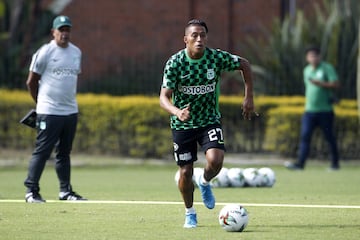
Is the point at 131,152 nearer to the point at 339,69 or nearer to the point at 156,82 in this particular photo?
the point at 156,82

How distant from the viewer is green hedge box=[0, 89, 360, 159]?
66.9ft

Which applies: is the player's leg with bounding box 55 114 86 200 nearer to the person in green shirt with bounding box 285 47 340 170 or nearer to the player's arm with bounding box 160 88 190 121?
the player's arm with bounding box 160 88 190 121

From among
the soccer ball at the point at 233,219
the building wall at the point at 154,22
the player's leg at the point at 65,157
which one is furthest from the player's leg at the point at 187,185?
the building wall at the point at 154,22

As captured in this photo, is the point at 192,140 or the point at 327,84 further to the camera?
the point at 327,84

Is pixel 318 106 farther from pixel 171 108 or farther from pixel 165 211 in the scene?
pixel 171 108

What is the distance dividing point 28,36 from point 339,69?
7069 millimetres

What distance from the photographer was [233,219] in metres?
9.55

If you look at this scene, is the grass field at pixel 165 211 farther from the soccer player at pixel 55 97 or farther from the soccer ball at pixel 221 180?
the soccer player at pixel 55 97

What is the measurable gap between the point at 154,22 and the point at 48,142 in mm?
13804

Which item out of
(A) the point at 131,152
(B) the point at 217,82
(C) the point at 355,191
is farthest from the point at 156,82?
(B) the point at 217,82

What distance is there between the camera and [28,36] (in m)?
22.9

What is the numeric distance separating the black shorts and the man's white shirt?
2.91 m

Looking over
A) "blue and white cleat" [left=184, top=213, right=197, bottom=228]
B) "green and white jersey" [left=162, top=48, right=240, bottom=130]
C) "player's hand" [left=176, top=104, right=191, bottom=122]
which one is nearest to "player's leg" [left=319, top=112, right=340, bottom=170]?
"green and white jersey" [left=162, top=48, right=240, bottom=130]

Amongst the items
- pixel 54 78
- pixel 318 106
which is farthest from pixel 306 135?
pixel 54 78
